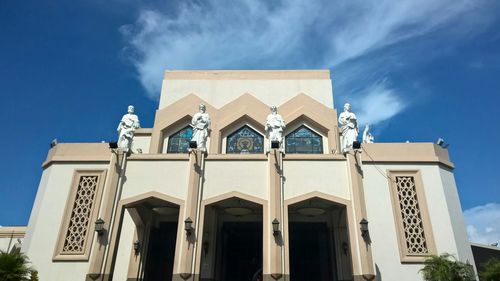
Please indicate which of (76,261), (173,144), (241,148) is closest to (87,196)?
(76,261)

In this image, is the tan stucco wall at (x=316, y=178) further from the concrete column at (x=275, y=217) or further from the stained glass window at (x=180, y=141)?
the stained glass window at (x=180, y=141)

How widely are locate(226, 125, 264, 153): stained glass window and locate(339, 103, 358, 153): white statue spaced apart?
3.96 meters

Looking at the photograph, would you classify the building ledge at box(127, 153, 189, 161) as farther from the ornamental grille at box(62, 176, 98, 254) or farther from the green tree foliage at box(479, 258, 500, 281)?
the green tree foliage at box(479, 258, 500, 281)

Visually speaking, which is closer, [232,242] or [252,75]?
Answer: [232,242]

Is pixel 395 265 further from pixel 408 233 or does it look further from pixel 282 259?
pixel 282 259

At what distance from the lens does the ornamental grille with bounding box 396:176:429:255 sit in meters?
13.5

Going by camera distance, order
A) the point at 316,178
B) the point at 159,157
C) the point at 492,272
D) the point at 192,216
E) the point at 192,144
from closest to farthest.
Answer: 1. the point at 492,272
2. the point at 192,216
3. the point at 316,178
4. the point at 192,144
5. the point at 159,157

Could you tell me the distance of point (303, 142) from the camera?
17.6m

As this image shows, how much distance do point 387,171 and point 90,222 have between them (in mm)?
11146

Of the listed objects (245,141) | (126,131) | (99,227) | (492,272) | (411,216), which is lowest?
(492,272)

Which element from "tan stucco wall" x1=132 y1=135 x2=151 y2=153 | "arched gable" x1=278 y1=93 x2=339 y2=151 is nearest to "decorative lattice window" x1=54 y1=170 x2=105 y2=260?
"tan stucco wall" x1=132 y1=135 x2=151 y2=153

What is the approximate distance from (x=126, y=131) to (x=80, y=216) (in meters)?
→ 3.55

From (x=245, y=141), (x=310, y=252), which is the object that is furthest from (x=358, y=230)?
(x=245, y=141)

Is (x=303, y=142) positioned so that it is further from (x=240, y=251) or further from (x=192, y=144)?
(x=192, y=144)
